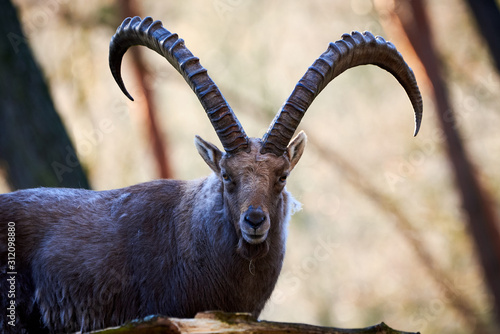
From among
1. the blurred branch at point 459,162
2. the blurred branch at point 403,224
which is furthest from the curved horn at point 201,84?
the blurred branch at point 403,224

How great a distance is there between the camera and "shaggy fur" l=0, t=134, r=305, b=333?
7.37 metres

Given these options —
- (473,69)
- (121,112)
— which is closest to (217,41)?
(121,112)

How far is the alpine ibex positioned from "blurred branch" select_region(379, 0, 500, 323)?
42.4ft

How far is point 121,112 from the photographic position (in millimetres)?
22609

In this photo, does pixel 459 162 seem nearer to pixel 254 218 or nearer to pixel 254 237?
pixel 254 237

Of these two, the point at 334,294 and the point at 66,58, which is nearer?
the point at 66,58

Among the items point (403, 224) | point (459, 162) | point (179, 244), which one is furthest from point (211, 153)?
point (403, 224)

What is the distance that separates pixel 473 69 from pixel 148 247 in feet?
72.4

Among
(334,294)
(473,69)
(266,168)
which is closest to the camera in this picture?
(266,168)

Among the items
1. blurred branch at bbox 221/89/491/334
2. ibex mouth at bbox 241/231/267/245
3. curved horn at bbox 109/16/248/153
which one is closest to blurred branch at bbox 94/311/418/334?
ibex mouth at bbox 241/231/267/245

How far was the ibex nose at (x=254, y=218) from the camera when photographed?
265 inches

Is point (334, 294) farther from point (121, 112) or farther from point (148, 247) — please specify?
point (148, 247)

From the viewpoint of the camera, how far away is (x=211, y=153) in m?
7.75

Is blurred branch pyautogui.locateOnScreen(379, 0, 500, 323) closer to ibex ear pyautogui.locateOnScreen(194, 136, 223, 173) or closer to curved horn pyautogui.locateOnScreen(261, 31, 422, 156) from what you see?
curved horn pyautogui.locateOnScreen(261, 31, 422, 156)
